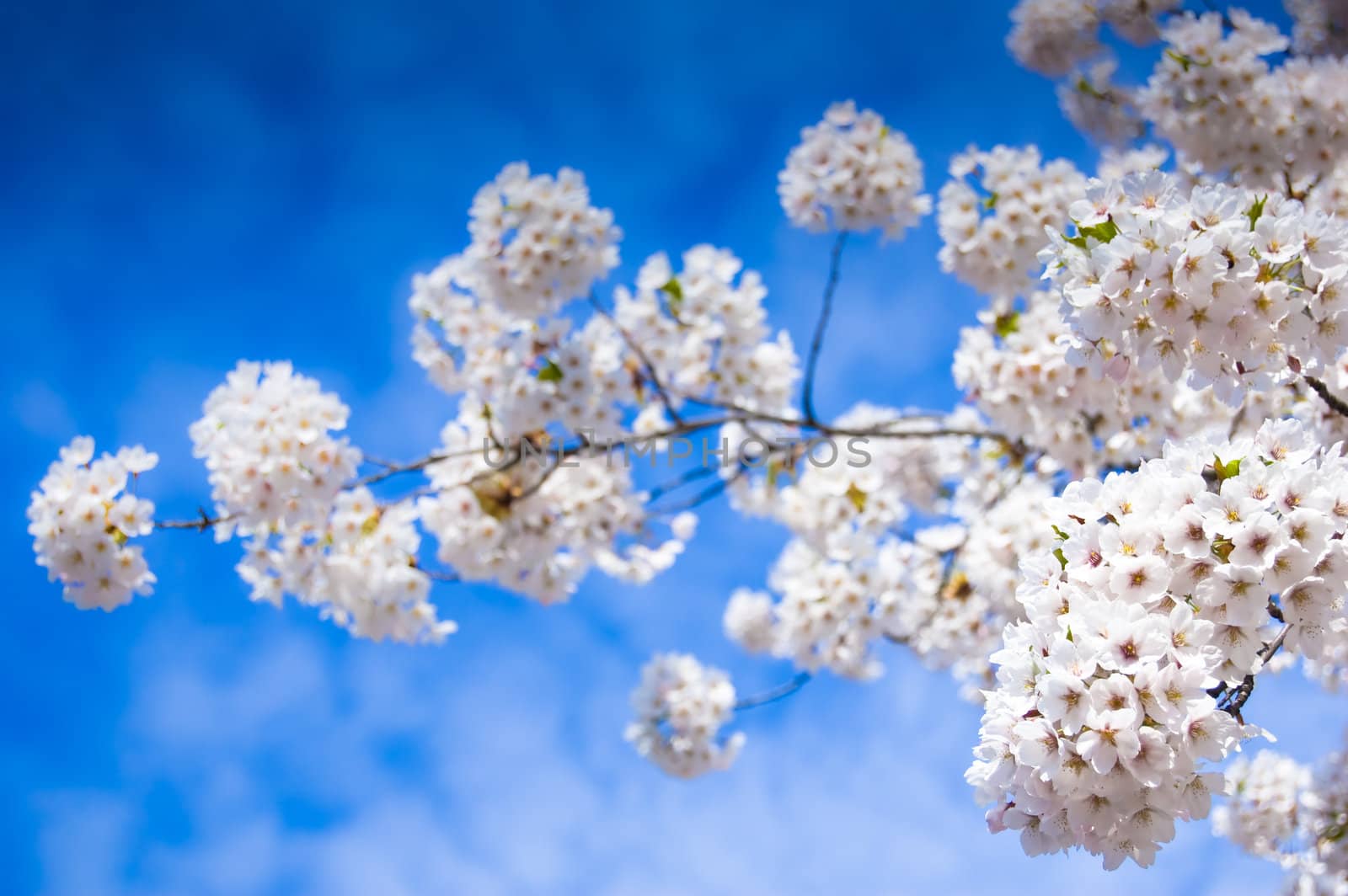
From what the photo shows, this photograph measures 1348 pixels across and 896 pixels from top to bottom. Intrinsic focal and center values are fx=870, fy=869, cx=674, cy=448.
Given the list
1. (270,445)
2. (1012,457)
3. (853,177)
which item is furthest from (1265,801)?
Result: (270,445)

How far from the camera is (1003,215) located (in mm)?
5336

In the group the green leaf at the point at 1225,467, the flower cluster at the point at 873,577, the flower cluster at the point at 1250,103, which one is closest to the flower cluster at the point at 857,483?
the flower cluster at the point at 873,577

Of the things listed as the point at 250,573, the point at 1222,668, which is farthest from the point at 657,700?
the point at 1222,668

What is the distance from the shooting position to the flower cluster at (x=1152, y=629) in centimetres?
203

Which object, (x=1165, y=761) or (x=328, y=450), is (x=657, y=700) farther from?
(x=1165, y=761)

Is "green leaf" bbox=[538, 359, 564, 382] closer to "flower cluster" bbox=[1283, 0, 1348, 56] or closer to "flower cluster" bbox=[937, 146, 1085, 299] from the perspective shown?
"flower cluster" bbox=[937, 146, 1085, 299]

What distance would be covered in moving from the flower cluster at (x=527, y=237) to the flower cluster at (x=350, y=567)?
168cm

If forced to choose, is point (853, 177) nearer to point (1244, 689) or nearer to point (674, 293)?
point (674, 293)

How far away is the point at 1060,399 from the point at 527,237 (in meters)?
3.58

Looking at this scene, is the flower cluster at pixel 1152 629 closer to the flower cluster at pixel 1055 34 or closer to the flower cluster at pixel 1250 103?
the flower cluster at pixel 1250 103

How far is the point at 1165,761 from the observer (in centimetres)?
202

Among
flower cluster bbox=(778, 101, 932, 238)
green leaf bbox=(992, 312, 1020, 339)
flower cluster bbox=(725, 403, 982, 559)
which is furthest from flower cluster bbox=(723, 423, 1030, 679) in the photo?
flower cluster bbox=(778, 101, 932, 238)

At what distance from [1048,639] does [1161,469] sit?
613 millimetres

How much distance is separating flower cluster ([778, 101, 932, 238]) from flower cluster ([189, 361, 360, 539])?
340 centimetres
